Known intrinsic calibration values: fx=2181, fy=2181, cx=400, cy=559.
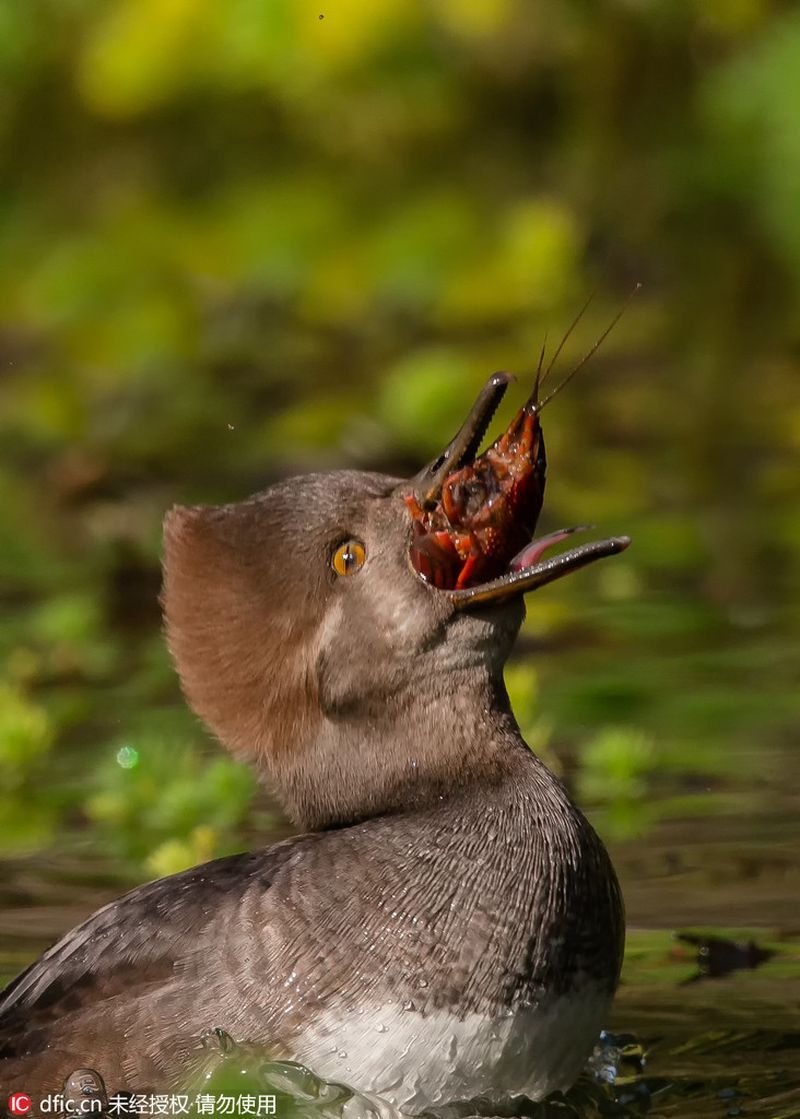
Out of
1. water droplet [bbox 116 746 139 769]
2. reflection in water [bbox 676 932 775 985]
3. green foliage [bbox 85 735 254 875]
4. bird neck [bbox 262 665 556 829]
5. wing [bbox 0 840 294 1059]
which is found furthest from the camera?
water droplet [bbox 116 746 139 769]

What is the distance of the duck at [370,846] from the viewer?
471 centimetres

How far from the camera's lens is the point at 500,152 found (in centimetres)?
1422

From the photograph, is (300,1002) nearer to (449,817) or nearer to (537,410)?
Answer: (449,817)

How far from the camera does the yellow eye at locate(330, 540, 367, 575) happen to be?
514cm

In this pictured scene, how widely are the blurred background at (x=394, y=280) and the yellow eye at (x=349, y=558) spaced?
341 cm

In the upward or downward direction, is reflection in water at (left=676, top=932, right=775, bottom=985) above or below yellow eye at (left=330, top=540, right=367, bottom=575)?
below

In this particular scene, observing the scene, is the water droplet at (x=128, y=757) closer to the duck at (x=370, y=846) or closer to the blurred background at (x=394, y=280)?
the blurred background at (x=394, y=280)

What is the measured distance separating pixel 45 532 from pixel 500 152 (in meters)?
4.96

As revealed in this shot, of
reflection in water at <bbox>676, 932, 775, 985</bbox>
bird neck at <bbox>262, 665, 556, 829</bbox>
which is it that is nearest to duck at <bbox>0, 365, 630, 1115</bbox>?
bird neck at <bbox>262, 665, 556, 829</bbox>

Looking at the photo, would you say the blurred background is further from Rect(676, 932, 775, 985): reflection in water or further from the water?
Rect(676, 932, 775, 985): reflection in water

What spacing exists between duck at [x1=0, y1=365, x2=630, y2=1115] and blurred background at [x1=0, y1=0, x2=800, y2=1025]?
10.9 feet

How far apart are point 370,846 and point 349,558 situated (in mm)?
682

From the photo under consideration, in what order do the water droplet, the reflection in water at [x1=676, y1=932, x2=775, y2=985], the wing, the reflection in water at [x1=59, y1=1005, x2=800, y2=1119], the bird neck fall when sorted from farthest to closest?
the water droplet < the reflection in water at [x1=676, y1=932, x2=775, y2=985] < the bird neck < the wing < the reflection in water at [x1=59, y1=1005, x2=800, y2=1119]

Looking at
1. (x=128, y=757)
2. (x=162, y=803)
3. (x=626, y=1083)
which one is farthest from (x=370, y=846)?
(x=128, y=757)
